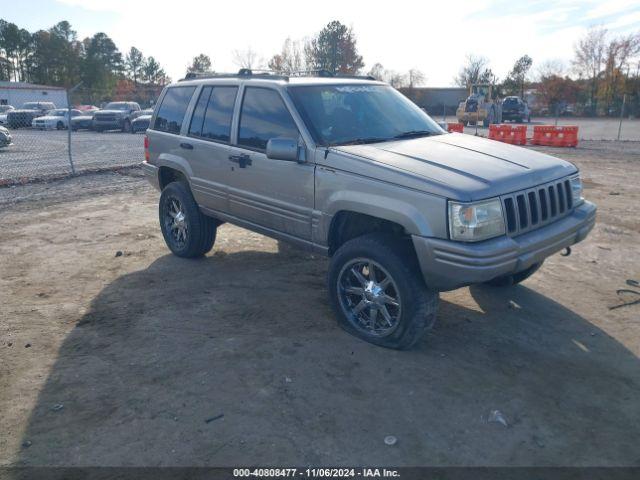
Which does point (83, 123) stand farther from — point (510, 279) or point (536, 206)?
point (536, 206)

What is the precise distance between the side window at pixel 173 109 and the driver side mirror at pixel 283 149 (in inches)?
83.9

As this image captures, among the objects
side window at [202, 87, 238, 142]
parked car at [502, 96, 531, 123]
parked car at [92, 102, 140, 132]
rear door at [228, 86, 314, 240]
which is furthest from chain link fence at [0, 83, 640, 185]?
rear door at [228, 86, 314, 240]

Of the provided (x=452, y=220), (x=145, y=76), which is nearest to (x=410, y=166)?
(x=452, y=220)

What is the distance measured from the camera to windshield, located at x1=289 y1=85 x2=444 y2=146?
4594mm

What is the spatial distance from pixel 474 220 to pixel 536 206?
725mm

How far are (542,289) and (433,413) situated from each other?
8.81ft

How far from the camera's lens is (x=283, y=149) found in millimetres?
4320

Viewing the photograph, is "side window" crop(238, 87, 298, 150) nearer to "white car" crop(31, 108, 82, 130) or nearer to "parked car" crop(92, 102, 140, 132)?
"parked car" crop(92, 102, 140, 132)

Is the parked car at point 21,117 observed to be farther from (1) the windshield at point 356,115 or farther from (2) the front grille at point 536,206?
(2) the front grille at point 536,206

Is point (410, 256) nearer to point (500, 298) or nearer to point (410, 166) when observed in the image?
point (410, 166)

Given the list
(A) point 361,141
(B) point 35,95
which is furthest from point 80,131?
(A) point 361,141

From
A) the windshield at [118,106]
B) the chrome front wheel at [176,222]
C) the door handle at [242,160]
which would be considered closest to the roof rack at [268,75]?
the door handle at [242,160]

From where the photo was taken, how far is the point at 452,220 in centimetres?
358

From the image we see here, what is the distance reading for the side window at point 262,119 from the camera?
4.74 metres
